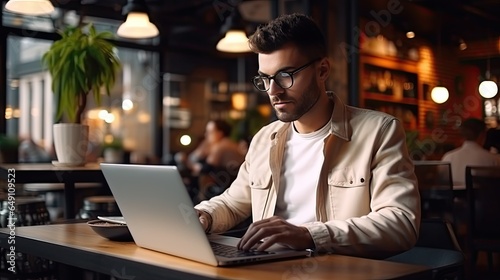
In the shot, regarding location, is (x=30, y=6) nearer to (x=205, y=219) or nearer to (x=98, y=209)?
(x=98, y=209)

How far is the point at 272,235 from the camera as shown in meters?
1.37

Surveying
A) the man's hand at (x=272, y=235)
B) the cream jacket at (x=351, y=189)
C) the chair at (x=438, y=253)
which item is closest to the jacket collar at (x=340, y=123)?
the cream jacket at (x=351, y=189)

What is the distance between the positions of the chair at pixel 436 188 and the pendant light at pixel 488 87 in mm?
581

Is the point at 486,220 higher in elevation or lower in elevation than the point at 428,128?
lower

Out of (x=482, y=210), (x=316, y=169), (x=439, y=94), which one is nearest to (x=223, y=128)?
(x=439, y=94)

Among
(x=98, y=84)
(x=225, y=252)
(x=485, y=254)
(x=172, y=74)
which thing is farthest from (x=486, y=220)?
(x=172, y=74)

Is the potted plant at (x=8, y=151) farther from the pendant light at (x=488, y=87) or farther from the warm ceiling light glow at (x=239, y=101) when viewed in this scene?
the warm ceiling light glow at (x=239, y=101)

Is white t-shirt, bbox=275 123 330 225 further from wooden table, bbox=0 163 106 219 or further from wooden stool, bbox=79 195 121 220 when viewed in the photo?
wooden stool, bbox=79 195 121 220

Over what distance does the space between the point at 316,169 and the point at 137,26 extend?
2.82 meters

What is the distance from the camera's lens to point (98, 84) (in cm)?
335

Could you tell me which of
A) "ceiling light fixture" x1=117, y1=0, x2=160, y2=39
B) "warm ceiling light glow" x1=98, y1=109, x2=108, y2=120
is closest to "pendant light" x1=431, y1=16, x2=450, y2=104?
"ceiling light fixture" x1=117, y1=0, x2=160, y2=39

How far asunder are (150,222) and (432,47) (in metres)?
3.48

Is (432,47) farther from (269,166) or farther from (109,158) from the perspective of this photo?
(109,158)

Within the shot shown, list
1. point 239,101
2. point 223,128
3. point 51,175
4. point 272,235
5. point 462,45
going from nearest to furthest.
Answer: point 272,235, point 51,175, point 462,45, point 223,128, point 239,101
